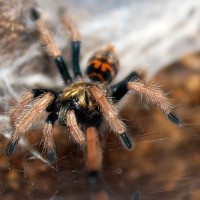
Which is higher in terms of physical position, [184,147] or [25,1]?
[25,1]

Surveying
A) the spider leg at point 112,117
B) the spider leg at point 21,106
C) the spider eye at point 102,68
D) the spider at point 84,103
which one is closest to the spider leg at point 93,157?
the spider at point 84,103

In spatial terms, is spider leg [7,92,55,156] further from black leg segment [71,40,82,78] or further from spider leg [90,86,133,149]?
black leg segment [71,40,82,78]

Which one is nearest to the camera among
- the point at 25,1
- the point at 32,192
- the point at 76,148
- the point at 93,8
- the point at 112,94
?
the point at 32,192

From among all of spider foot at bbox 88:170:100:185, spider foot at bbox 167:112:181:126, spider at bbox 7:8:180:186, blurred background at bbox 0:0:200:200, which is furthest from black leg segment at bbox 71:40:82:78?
spider foot at bbox 88:170:100:185

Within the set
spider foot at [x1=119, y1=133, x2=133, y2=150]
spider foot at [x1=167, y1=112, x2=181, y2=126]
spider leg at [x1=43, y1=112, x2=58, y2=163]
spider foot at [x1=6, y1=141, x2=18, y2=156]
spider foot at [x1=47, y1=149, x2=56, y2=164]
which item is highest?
spider foot at [x1=6, y1=141, x2=18, y2=156]

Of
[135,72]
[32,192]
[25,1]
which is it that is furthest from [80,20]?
[32,192]

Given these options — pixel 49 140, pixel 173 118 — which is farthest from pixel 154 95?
pixel 49 140

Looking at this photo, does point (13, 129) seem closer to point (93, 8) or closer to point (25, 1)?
point (25, 1)

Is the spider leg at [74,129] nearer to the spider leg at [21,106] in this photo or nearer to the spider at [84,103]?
the spider at [84,103]
